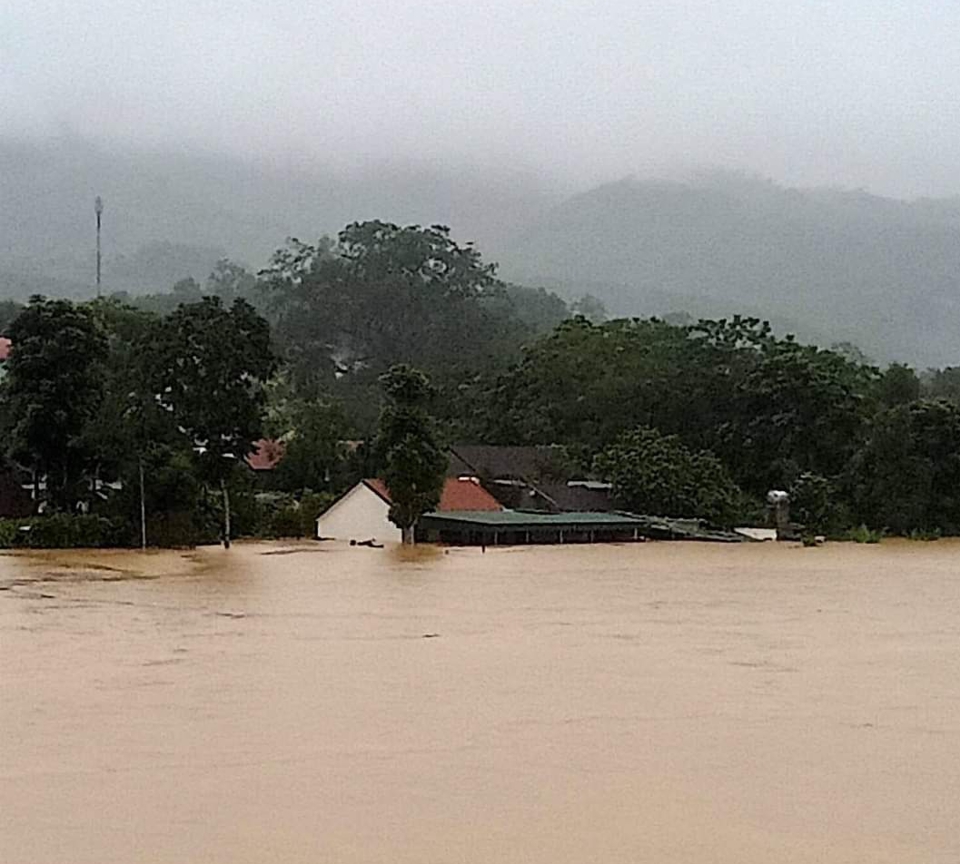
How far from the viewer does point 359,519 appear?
27.9 meters

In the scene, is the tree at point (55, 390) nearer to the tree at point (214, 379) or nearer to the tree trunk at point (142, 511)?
the tree trunk at point (142, 511)

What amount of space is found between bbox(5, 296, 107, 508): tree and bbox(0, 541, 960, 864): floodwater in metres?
6.44

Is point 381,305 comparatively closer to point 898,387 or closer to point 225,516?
point 898,387

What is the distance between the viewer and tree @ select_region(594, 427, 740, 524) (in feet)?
96.7

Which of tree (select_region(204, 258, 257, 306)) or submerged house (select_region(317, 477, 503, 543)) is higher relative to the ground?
tree (select_region(204, 258, 257, 306))

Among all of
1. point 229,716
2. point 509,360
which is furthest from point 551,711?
point 509,360

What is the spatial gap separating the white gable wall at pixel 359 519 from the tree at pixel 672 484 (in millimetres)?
5065

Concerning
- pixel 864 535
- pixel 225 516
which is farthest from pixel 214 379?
pixel 864 535

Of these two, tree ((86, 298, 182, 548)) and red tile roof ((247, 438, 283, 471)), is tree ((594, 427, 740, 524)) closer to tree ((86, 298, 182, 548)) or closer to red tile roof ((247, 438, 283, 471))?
red tile roof ((247, 438, 283, 471))

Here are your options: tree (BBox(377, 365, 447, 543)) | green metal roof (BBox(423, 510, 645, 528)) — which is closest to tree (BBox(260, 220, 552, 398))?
green metal roof (BBox(423, 510, 645, 528))

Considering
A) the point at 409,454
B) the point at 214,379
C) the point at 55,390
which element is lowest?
the point at 409,454

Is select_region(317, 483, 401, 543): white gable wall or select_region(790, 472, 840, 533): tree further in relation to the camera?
select_region(790, 472, 840, 533): tree

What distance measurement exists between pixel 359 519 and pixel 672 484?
6.01 meters

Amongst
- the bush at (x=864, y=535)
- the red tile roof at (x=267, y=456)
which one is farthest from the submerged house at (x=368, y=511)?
the bush at (x=864, y=535)
